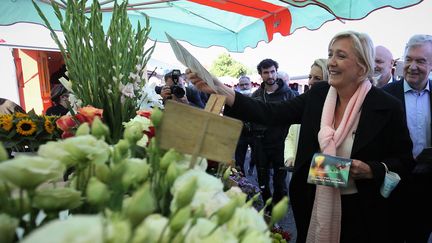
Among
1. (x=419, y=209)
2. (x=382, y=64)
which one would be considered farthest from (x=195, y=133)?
(x=382, y=64)

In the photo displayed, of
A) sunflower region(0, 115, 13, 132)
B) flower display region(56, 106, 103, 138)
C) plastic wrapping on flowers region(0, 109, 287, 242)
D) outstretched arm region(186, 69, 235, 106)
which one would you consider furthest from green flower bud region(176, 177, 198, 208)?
sunflower region(0, 115, 13, 132)

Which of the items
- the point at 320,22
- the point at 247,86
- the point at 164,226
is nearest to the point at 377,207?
the point at 164,226

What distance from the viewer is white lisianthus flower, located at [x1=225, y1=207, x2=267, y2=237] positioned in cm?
41

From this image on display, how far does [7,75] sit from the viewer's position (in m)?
5.87

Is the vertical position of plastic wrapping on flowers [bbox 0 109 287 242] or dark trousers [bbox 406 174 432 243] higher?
plastic wrapping on flowers [bbox 0 109 287 242]

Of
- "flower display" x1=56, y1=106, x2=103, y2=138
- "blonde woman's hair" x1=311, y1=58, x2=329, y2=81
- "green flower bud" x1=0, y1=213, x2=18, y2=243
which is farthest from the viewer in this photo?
"blonde woman's hair" x1=311, y1=58, x2=329, y2=81

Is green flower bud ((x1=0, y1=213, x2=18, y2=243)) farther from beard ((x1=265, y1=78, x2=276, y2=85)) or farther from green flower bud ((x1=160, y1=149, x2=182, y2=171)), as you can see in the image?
beard ((x1=265, y1=78, x2=276, y2=85))

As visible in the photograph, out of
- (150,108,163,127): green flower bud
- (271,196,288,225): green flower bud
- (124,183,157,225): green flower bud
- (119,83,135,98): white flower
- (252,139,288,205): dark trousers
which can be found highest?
(119,83,135,98): white flower

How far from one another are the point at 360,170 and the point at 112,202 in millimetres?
1153

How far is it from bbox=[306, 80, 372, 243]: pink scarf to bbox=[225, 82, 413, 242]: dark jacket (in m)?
0.04

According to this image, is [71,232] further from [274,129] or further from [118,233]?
[274,129]

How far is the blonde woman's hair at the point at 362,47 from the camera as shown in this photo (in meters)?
1.36

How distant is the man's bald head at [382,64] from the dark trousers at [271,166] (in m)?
1.25

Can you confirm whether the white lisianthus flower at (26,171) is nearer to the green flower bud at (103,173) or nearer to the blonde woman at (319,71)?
the green flower bud at (103,173)
